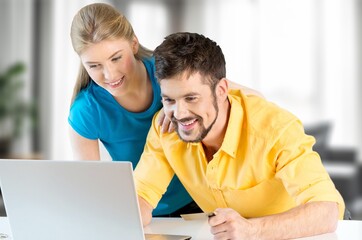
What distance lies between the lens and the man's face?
1.65 m

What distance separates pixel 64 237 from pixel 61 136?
168 inches

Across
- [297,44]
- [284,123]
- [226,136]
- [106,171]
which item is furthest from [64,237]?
[297,44]

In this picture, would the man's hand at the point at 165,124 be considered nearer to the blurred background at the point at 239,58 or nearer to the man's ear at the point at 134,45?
the man's ear at the point at 134,45

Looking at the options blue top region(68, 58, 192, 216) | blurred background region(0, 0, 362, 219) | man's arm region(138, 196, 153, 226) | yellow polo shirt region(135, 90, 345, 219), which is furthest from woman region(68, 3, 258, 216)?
blurred background region(0, 0, 362, 219)

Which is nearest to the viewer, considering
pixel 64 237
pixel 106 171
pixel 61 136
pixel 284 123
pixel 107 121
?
pixel 106 171

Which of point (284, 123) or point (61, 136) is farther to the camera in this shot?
point (61, 136)

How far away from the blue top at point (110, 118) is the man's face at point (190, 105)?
36 cm

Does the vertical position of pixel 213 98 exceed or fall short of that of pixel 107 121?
it exceeds it

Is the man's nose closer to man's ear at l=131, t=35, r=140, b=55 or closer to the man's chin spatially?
the man's chin

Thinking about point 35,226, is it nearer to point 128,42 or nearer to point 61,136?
point 128,42

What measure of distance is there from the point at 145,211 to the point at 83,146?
380mm

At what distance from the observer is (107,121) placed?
2.08 meters

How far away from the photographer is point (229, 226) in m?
1.52

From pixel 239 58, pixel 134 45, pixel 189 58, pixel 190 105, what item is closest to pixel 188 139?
pixel 190 105
